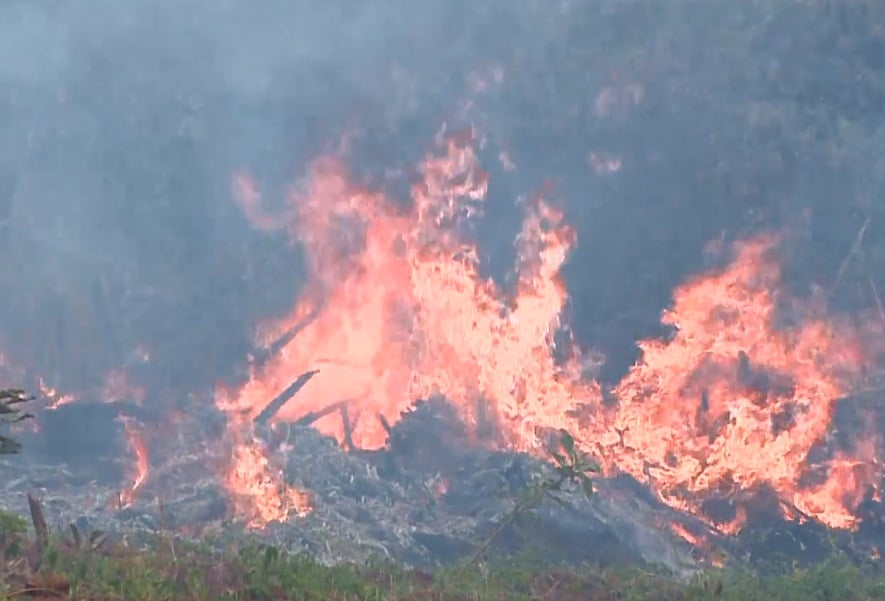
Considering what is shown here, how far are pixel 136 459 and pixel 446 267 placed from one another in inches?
290

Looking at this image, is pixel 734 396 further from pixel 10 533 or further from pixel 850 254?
pixel 10 533

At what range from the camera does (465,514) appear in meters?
17.3

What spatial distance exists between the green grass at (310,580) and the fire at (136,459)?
147 inches

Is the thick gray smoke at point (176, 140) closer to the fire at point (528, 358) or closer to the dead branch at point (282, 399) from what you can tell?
the fire at point (528, 358)

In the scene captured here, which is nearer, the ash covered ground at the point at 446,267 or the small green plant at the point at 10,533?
the small green plant at the point at 10,533

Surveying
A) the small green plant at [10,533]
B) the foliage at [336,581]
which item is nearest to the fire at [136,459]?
the foliage at [336,581]

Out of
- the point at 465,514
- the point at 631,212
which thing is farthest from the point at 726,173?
the point at 465,514

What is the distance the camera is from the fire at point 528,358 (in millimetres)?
17797

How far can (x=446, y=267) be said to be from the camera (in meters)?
20.7

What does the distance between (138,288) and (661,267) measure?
11565mm

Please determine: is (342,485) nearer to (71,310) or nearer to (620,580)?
(620,580)

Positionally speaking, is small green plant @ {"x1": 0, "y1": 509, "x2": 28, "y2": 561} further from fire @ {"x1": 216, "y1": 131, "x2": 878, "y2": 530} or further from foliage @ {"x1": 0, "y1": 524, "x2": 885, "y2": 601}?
fire @ {"x1": 216, "y1": 131, "x2": 878, "y2": 530}

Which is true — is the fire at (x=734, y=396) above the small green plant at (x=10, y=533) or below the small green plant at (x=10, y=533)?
above

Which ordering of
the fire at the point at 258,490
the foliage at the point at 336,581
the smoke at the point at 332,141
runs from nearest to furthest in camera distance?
the foliage at the point at 336,581, the fire at the point at 258,490, the smoke at the point at 332,141
